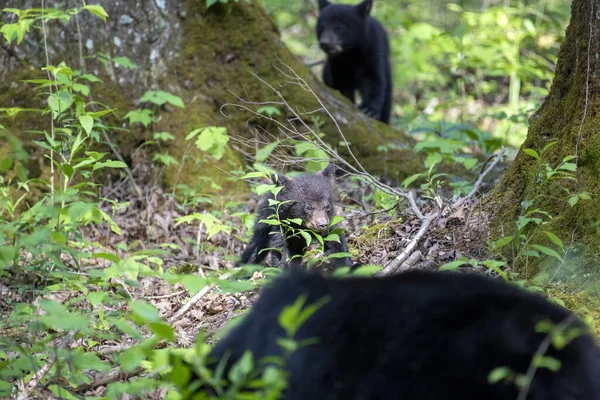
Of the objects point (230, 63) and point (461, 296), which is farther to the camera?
point (230, 63)

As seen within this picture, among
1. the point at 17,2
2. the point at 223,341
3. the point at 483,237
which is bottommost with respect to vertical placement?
the point at 483,237

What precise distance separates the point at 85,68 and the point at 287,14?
9165mm

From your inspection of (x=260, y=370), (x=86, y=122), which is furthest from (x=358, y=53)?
(x=260, y=370)

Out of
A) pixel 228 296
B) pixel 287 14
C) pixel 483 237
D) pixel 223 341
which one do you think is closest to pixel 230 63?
pixel 228 296

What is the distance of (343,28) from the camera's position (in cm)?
1078

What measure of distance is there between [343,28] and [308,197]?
582 cm

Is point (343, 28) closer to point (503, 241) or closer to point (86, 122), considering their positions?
point (86, 122)

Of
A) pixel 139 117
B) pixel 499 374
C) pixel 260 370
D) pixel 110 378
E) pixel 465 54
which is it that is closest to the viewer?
pixel 499 374

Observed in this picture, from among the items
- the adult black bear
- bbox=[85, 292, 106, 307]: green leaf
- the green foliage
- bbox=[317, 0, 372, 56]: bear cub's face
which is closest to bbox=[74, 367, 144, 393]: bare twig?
bbox=[85, 292, 106, 307]: green leaf

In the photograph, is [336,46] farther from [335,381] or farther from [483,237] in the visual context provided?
[335,381]

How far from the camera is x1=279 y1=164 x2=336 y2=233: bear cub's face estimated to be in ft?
18.2

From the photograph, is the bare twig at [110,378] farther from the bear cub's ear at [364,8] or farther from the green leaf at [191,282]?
the bear cub's ear at [364,8]

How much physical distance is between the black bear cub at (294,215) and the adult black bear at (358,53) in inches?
190

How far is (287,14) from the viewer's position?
1547cm
